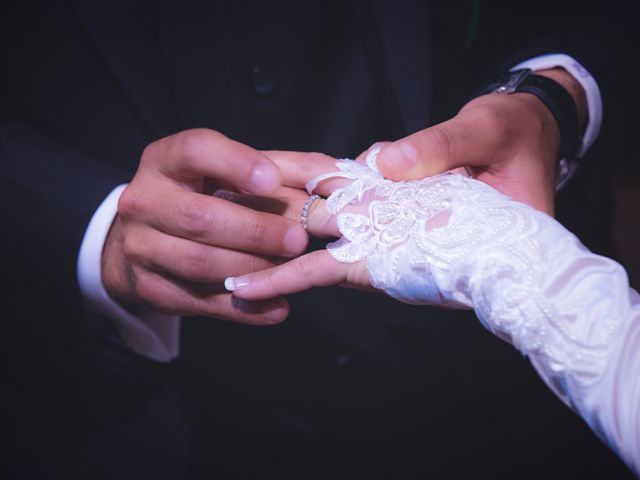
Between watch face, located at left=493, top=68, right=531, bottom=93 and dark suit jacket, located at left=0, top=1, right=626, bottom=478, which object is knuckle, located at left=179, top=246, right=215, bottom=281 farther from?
watch face, located at left=493, top=68, right=531, bottom=93

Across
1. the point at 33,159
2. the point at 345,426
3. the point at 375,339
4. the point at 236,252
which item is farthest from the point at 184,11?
the point at 345,426

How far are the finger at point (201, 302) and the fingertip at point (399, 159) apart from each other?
0.34 m

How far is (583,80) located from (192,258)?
1176 millimetres

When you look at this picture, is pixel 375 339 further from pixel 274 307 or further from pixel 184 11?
pixel 184 11

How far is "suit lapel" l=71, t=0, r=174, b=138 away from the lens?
3.06 feet

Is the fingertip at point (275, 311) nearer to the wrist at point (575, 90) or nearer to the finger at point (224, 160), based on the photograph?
the finger at point (224, 160)

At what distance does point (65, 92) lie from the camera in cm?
104

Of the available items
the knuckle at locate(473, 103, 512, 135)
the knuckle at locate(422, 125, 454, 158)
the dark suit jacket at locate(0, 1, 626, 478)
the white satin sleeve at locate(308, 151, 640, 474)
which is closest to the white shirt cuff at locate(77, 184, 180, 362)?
the dark suit jacket at locate(0, 1, 626, 478)

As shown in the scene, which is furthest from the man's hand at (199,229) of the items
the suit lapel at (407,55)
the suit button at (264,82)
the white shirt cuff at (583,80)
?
the white shirt cuff at (583,80)

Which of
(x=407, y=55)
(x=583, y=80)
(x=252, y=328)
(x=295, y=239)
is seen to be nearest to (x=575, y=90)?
(x=583, y=80)

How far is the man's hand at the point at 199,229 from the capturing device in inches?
25.9

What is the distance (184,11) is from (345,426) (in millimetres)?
1330

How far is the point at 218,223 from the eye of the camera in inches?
26.9

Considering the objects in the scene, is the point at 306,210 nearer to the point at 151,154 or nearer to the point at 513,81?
the point at 151,154
